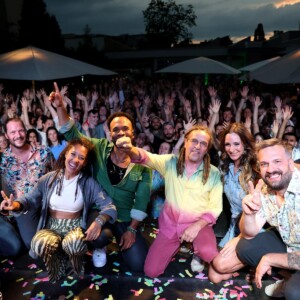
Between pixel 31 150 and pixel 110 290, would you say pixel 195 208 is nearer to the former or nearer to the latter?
pixel 110 290

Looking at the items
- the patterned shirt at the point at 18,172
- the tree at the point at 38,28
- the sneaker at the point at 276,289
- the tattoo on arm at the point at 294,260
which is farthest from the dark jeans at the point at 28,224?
the tree at the point at 38,28

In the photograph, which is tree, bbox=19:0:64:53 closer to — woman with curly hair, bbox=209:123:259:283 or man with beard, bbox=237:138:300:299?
woman with curly hair, bbox=209:123:259:283

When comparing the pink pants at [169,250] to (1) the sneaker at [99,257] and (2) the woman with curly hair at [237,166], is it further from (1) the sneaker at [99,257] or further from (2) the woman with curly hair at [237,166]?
(1) the sneaker at [99,257]

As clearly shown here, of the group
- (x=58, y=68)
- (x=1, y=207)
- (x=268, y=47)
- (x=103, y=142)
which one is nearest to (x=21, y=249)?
(x=1, y=207)

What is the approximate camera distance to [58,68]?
6930mm

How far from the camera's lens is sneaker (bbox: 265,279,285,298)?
337 cm

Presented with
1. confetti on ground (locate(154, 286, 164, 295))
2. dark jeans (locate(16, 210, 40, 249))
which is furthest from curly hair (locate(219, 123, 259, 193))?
dark jeans (locate(16, 210, 40, 249))

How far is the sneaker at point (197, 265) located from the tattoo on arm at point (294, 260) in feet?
3.77

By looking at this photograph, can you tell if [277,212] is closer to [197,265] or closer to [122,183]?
[197,265]

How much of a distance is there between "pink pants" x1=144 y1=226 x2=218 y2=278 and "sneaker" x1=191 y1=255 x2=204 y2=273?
0.15m

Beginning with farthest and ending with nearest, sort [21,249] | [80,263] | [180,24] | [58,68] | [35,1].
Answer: [180,24] → [35,1] → [58,68] → [21,249] → [80,263]

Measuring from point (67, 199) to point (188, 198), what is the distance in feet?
4.49

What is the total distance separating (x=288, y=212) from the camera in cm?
314

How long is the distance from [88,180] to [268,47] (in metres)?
33.1
